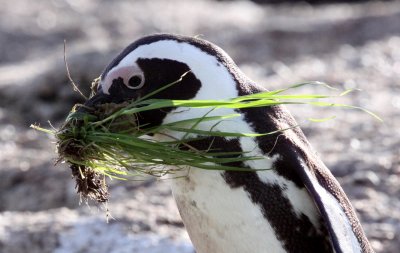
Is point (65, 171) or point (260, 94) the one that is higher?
point (260, 94)

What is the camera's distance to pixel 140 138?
3057mm

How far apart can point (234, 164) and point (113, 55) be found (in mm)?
6313

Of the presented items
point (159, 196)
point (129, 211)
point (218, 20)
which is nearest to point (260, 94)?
point (129, 211)

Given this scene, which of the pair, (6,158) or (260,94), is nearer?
(260,94)

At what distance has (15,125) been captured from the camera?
8117mm

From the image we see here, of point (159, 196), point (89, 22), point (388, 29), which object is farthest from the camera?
point (89, 22)

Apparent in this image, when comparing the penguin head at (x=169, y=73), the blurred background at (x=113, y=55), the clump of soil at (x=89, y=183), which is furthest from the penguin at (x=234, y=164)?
the blurred background at (x=113, y=55)

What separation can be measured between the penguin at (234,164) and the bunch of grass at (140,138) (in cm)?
3

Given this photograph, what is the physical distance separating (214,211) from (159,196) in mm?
2569

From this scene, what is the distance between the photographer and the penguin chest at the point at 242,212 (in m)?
3.06

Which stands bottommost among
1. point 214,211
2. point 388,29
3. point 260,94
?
point 388,29

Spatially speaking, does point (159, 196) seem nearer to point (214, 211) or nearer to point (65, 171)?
point (65, 171)

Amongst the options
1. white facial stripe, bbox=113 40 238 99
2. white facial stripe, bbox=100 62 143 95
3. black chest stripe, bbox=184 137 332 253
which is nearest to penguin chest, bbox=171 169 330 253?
Answer: black chest stripe, bbox=184 137 332 253

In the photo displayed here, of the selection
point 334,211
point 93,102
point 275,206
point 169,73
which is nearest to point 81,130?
point 93,102
